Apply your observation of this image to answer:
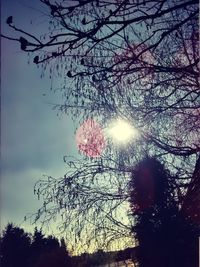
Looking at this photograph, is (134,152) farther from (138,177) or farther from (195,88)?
(195,88)

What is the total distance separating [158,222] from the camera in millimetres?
6930

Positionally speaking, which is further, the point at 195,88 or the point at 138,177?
the point at 138,177

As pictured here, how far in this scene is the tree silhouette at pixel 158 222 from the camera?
457 cm

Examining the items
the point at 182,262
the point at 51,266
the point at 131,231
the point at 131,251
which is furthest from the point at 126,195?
the point at 51,266

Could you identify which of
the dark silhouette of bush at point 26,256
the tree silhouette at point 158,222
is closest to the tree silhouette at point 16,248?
the dark silhouette of bush at point 26,256

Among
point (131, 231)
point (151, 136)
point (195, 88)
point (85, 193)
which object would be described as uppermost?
point (195, 88)

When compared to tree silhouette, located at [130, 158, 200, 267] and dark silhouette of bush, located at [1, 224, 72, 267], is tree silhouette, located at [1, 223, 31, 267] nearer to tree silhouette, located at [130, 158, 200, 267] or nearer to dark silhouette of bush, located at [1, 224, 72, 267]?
dark silhouette of bush, located at [1, 224, 72, 267]

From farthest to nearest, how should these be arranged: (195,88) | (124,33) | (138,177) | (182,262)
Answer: (182,262) < (138,177) < (195,88) < (124,33)

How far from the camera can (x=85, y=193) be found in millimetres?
4172

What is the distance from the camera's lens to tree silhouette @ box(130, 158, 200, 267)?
180 inches

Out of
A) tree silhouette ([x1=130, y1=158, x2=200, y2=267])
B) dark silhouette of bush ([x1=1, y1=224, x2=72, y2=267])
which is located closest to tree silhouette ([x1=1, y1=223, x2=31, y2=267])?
dark silhouette of bush ([x1=1, y1=224, x2=72, y2=267])

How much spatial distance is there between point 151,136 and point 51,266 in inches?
→ 1069

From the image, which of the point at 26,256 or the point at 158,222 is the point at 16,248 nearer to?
the point at 26,256

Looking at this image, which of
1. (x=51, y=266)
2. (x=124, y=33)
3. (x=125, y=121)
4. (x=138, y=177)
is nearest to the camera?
(x=124, y=33)
